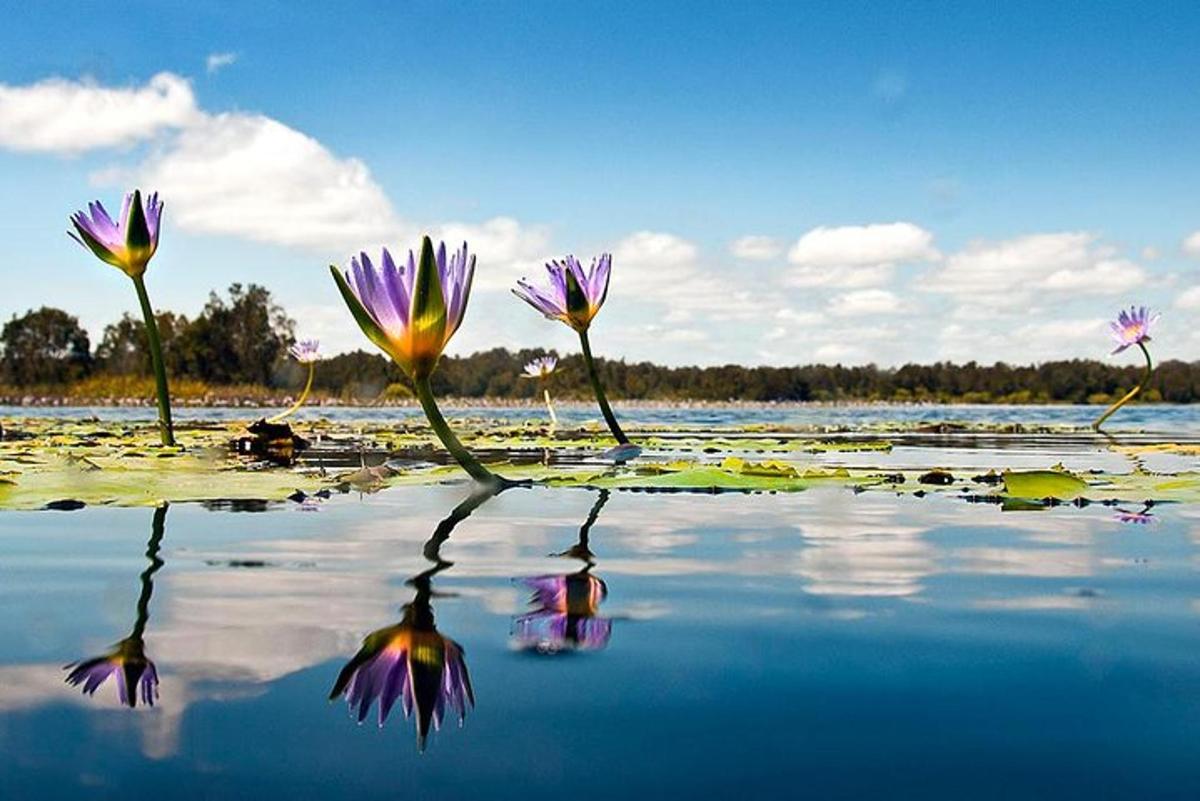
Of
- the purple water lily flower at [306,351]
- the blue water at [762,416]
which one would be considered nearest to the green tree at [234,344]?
the blue water at [762,416]

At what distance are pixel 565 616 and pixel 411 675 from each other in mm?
324

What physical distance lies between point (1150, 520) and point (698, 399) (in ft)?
169

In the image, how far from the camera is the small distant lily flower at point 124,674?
35.7 inches

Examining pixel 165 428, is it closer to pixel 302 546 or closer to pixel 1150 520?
pixel 302 546

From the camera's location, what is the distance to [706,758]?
74cm

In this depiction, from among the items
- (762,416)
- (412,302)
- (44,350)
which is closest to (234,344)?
(44,350)

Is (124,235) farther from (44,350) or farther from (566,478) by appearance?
(44,350)

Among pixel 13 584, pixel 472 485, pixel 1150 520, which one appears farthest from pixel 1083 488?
pixel 13 584

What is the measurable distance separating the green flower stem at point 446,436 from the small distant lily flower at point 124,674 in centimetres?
157

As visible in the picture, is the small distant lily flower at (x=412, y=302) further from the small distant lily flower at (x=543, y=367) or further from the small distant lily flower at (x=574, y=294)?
the small distant lily flower at (x=543, y=367)

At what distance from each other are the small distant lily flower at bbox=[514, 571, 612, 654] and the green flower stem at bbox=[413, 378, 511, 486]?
1187 millimetres

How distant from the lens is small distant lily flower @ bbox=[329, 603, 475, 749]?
2.79ft

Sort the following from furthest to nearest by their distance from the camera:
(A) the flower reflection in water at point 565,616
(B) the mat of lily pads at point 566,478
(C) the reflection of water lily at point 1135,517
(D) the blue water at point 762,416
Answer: (D) the blue water at point 762,416 → (B) the mat of lily pads at point 566,478 → (C) the reflection of water lily at point 1135,517 → (A) the flower reflection in water at point 565,616

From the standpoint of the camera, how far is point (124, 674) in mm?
974
